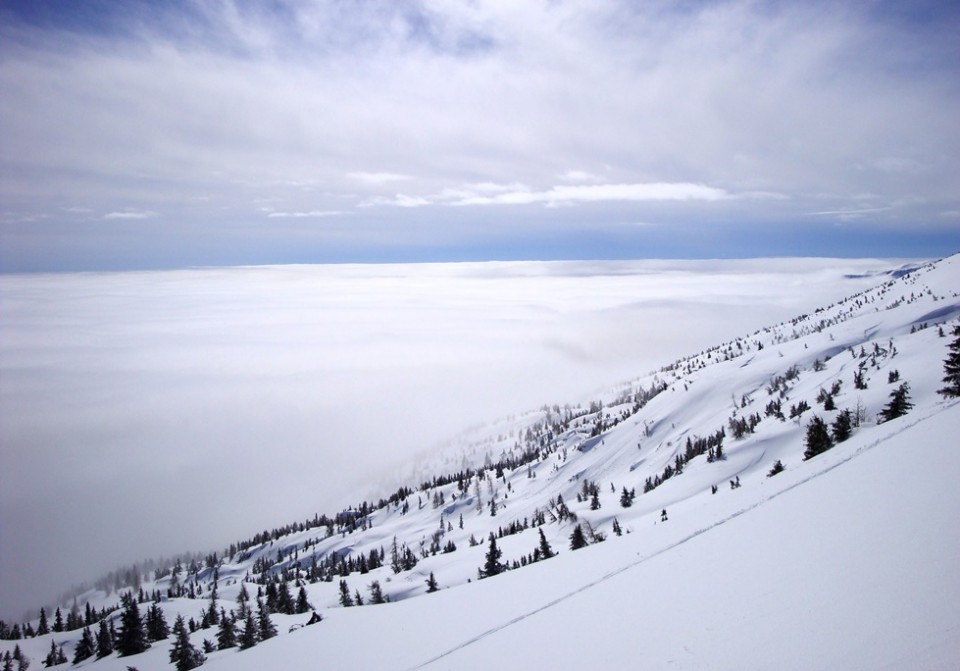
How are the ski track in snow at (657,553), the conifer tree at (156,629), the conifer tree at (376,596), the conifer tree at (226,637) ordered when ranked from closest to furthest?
1. the ski track in snow at (657,553)
2. the conifer tree at (226,637)
3. the conifer tree at (156,629)
4. the conifer tree at (376,596)

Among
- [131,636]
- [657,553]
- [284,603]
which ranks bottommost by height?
[284,603]

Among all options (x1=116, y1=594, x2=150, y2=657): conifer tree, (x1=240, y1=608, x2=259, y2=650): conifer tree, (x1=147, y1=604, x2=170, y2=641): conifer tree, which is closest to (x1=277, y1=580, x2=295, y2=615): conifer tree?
(x1=147, y1=604, x2=170, y2=641): conifer tree

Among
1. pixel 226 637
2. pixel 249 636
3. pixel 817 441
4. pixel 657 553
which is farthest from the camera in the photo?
pixel 226 637

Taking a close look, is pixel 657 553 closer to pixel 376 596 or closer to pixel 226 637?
pixel 226 637

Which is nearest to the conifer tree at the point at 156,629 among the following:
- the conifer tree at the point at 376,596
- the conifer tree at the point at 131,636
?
the conifer tree at the point at 131,636

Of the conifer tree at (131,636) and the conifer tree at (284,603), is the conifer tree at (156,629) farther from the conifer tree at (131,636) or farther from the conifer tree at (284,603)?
the conifer tree at (284,603)

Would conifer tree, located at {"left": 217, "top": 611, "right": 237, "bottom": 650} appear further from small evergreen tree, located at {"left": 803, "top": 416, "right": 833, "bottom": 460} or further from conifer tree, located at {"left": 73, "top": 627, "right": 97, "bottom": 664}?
small evergreen tree, located at {"left": 803, "top": 416, "right": 833, "bottom": 460}

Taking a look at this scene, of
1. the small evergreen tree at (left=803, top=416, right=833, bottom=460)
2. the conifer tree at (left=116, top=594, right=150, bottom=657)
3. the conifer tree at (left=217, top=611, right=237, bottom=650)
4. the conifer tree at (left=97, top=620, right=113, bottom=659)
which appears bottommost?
the conifer tree at (left=97, top=620, right=113, bottom=659)

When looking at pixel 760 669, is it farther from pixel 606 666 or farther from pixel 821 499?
pixel 821 499

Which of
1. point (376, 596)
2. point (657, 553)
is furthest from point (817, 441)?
point (376, 596)

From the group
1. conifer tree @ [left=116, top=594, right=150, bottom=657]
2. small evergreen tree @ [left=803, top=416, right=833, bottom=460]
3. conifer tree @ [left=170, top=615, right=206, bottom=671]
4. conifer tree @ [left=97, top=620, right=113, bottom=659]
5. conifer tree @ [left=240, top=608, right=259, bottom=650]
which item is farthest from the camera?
conifer tree @ [left=97, top=620, right=113, bottom=659]

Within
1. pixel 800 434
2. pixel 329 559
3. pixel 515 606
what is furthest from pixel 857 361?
pixel 329 559

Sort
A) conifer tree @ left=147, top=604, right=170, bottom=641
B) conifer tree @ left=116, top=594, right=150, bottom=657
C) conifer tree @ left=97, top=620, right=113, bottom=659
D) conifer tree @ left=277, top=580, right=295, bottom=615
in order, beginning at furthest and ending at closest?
conifer tree @ left=277, top=580, right=295, bottom=615
conifer tree @ left=97, top=620, right=113, bottom=659
conifer tree @ left=147, top=604, right=170, bottom=641
conifer tree @ left=116, top=594, right=150, bottom=657
